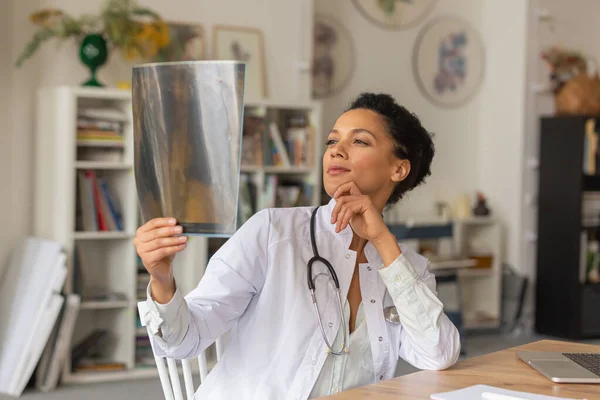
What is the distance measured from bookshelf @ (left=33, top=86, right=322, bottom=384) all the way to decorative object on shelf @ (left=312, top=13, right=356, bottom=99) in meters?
0.85

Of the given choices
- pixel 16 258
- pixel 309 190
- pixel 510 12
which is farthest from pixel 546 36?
pixel 16 258

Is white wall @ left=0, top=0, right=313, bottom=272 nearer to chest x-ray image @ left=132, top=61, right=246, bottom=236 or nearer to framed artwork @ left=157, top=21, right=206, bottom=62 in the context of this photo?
framed artwork @ left=157, top=21, right=206, bottom=62

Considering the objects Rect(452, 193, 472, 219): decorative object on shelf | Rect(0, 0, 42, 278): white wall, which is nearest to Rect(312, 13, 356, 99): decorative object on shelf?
Rect(452, 193, 472, 219): decorative object on shelf

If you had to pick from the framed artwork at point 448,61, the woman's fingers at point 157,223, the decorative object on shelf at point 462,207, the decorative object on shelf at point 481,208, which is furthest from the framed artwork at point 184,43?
the woman's fingers at point 157,223

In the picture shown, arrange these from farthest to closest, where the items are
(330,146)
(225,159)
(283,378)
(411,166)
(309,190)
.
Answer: (309,190) < (411,166) < (330,146) < (283,378) < (225,159)

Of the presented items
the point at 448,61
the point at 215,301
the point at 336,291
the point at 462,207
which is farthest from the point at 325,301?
the point at 448,61

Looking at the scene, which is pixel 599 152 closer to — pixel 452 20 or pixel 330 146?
pixel 452 20

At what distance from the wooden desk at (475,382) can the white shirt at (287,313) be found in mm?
71

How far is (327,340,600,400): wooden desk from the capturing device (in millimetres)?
1614

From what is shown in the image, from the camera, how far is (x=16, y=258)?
4.52m

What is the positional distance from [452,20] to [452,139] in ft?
2.83

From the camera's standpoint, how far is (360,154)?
206 cm

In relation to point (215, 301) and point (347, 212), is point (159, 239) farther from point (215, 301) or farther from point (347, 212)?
point (347, 212)

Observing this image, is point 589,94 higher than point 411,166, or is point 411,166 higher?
point 589,94
